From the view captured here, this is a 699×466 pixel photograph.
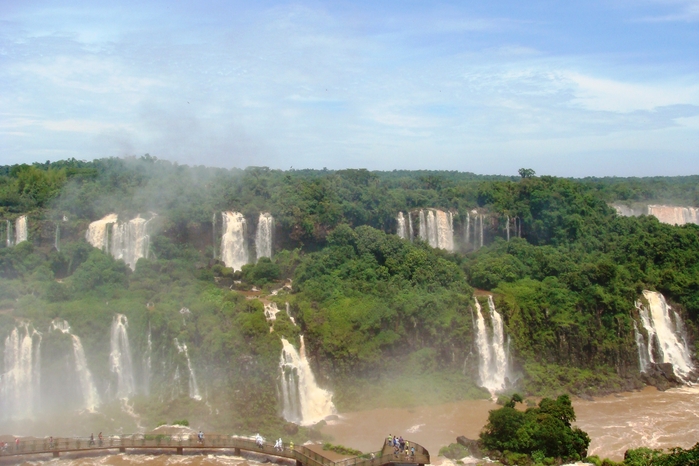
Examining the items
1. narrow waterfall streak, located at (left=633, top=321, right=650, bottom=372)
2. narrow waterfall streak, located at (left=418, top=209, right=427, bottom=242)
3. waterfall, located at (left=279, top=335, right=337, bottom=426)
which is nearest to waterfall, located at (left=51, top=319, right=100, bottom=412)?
waterfall, located at (left=279, top=335, right=337, bottom=426)

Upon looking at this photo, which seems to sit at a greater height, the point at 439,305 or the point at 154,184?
the point at 154,184

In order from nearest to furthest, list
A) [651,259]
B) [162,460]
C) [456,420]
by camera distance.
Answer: [162,460] → [456,420] → [651,259]

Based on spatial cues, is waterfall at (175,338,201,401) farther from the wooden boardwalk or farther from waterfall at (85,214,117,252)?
waterfall at (85,214,117,252)

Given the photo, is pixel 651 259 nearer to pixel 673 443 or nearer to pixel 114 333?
pixel 673 443

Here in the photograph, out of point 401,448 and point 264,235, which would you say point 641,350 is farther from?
point 264,235

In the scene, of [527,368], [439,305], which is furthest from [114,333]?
[527,368]

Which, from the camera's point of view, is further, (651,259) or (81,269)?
(651,259)
